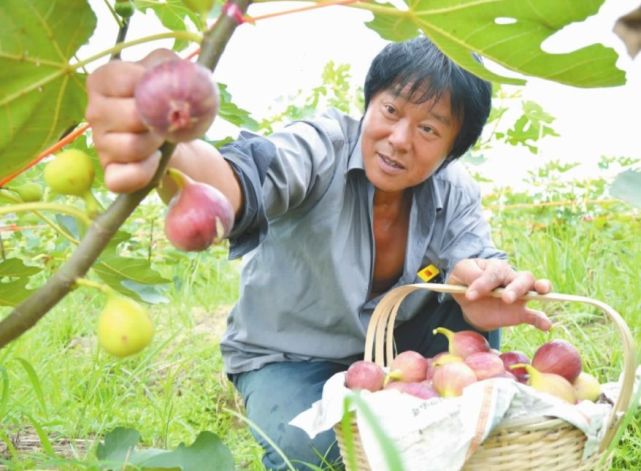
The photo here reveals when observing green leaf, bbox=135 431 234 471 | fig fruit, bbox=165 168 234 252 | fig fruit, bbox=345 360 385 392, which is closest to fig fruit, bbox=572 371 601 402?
fig fruit, bbox=345 360 385 392

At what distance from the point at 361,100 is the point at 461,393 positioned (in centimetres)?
244

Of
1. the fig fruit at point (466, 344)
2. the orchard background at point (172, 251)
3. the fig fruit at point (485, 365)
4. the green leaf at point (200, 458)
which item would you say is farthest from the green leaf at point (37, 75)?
the fig fruit at point (466, 344)

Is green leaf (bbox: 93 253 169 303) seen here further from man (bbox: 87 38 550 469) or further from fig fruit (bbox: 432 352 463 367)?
fig fruit (bbox: 432 352 463 367)

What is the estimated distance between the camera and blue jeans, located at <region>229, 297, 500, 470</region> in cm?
208

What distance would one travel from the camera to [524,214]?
371 centimetres

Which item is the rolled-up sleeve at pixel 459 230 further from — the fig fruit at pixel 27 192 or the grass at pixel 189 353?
the fig fruit at pixel 27 192

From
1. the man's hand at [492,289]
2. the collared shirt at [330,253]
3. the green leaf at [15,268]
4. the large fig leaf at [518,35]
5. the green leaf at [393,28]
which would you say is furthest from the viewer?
the collared shirt at [330,253]

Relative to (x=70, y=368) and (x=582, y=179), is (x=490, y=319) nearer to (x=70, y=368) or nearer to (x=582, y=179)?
(x=70, y=368)

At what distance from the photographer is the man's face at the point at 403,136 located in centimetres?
193

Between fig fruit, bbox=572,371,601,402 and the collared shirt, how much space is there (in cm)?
55

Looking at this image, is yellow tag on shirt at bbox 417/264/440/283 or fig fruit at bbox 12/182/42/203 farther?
yellow tag on shirt at bbox 417/264/440/283

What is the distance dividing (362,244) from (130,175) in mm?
1487

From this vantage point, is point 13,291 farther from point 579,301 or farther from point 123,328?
point 579,301

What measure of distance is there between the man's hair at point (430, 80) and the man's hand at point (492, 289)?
1.06ft
